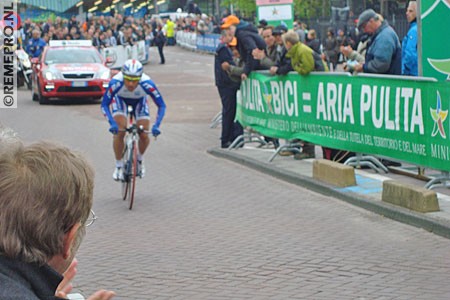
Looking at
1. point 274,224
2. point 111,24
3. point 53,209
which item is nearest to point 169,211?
point 274,224

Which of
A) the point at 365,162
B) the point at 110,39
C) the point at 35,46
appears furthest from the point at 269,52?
the point at 110,39

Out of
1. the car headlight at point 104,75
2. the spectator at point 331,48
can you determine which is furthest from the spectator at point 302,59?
the spectator at point 331,48

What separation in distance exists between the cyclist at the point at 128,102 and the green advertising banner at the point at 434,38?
3209 mm

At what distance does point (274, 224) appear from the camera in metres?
10.3

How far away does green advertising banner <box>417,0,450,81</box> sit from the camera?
11.6 metres

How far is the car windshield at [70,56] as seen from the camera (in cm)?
2914

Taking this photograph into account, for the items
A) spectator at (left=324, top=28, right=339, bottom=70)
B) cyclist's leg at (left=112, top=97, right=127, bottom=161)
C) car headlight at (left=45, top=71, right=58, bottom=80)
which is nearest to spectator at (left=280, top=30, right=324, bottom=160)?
cyclist's leg at (left=112, top=97, right=127, bottom=161)

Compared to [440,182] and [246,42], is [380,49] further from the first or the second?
[246,42]

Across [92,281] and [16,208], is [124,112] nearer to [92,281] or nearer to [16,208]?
[92,281]

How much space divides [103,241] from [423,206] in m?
3.16

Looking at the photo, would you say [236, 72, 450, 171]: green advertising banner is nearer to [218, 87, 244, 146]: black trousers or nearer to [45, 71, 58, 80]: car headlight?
[218, 87, 244, 146]: black trousers

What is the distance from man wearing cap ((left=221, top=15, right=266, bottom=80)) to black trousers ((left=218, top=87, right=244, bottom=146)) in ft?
1.80

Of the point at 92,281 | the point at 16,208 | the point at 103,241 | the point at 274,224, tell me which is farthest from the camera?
the point at 274,224

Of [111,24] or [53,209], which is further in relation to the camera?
[111,24]
